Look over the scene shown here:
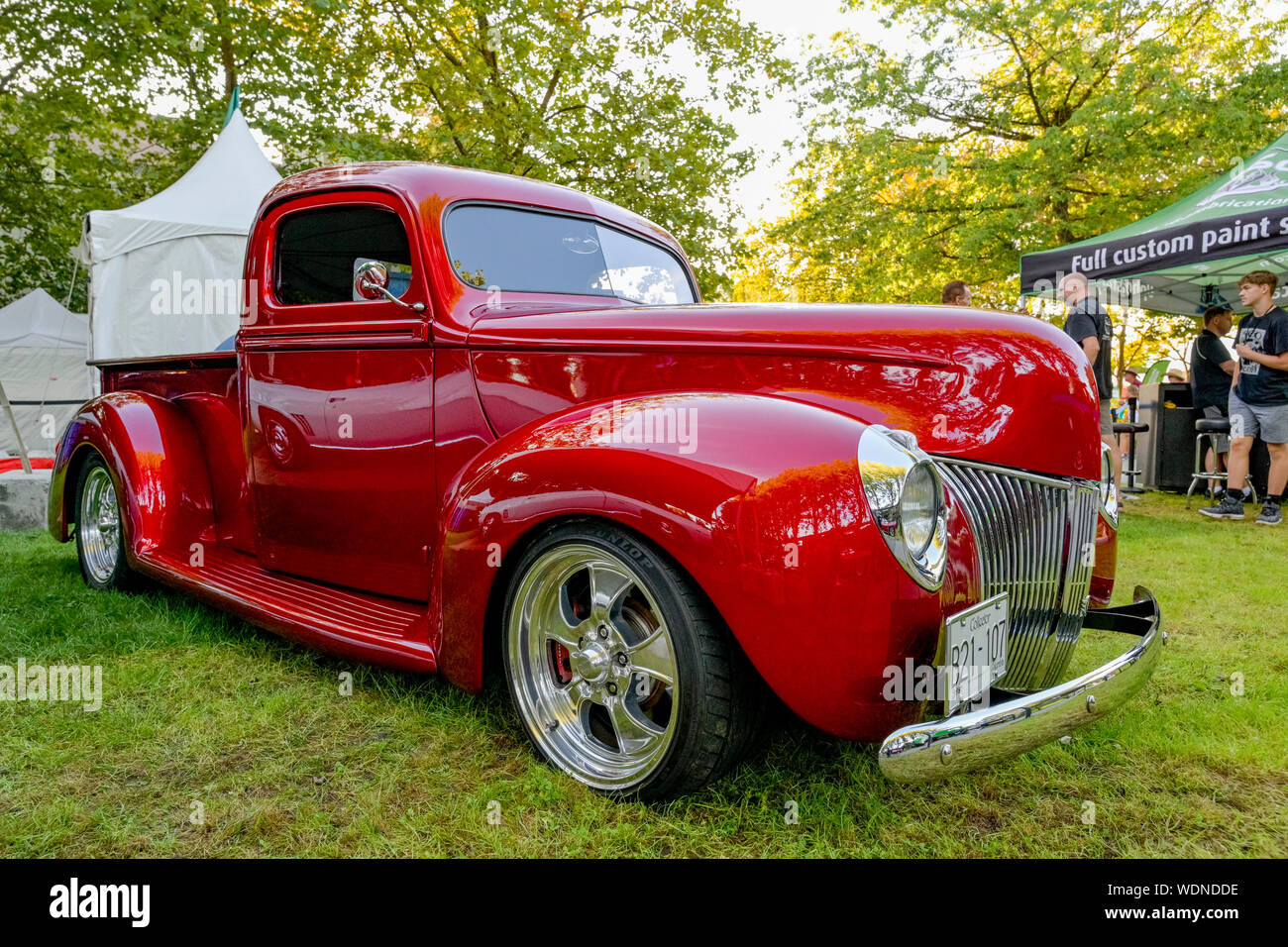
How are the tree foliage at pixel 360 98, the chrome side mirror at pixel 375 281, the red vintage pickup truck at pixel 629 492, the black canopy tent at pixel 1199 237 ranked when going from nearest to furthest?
1. the red vintage pickup truck at pixel 629 492
2. the chrome side mirror at pixel 375 281
3. the black canopy tent at pixel 1199 237
4. the tree foliage at pixel 360 98

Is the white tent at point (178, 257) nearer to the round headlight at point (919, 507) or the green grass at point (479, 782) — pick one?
the green grass at point (479, 782)

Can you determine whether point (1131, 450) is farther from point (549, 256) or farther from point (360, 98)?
point (360, 98)

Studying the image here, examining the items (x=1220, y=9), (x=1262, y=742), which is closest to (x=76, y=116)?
(x=1262, y=742)

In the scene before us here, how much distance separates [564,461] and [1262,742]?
2218mm

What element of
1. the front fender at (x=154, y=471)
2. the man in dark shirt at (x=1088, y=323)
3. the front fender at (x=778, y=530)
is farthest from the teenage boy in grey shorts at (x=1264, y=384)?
the front fender at (x=154, y=471)

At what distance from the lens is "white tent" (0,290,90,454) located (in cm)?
1248

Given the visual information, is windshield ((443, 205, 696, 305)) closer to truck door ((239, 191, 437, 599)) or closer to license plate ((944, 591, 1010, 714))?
truck door ((239, 191, 437, 599))

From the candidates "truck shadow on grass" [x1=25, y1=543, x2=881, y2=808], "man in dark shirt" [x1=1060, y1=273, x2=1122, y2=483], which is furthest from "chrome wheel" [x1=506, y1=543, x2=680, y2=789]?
"man in dark shirt" [x1=1060, y1=273, x2=1122, y2=483]

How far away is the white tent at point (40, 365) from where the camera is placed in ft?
40.9

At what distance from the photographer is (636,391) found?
2453 millimetres

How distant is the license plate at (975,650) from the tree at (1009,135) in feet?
38.9

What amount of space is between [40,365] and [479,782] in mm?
14154

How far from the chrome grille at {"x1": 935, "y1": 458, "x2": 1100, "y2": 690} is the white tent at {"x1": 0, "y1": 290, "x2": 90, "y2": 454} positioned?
45.6 feet
